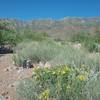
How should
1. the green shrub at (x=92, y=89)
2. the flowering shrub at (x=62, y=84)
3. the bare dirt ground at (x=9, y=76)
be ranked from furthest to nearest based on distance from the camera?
1. the bare dirt ground at (x=9, y=76)
2. the flowering shrub at (x=62, y=84)
3. the green shrub at (x=92, y=89)

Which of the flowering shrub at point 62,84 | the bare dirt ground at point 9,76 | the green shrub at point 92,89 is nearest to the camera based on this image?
the green shrub at point 92,89

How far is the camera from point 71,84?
6.35 meters

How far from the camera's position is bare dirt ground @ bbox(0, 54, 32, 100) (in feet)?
27.6

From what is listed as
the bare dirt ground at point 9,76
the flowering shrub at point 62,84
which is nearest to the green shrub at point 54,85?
the flowering shrub at point 62,84

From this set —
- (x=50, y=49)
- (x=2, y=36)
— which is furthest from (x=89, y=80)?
(x=2, y=36)

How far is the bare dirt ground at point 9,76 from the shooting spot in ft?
27.6

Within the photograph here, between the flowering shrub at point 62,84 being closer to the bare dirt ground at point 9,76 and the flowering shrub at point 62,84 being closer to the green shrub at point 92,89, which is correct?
the green shrub at point 92,89

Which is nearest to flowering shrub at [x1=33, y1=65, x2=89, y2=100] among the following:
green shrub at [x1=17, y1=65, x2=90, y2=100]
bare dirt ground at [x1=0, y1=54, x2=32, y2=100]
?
green shrub at [x1=17, y1=65, x2=90, y2=100]

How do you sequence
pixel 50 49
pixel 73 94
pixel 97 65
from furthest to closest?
Answer: pixel 50 49
pixel 97 65
pixel 73 94

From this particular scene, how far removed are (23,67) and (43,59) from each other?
1.55 metres

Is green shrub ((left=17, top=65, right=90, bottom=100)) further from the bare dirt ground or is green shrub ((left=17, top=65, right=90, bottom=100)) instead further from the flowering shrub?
the bare dirt ground

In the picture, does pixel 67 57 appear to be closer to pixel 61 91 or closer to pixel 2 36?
pixel 61 91

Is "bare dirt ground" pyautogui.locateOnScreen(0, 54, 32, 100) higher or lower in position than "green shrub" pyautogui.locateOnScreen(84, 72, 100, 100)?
lower

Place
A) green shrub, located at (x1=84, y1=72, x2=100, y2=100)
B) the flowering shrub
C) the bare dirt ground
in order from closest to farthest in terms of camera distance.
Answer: green shrub, located at (x1=84, y1=72, x2=100, y2=100) < the flowering shrub < the bare dirt ground
